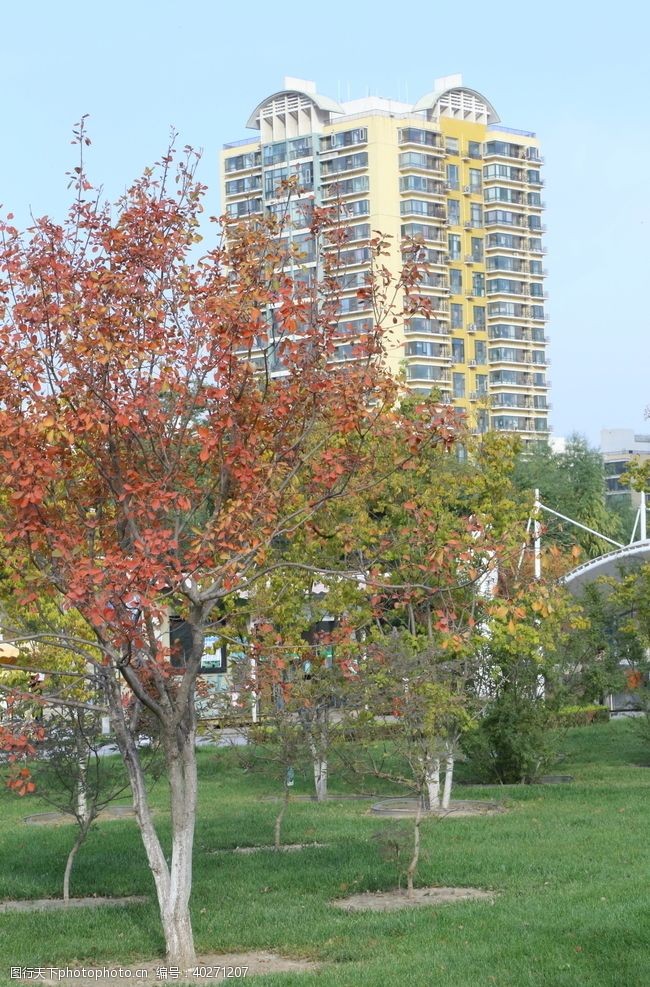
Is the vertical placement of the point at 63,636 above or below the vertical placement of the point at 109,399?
below

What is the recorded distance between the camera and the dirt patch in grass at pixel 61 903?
1350 cm

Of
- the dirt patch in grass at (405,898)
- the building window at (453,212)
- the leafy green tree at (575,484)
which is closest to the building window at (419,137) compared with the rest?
the building window at (453,212)

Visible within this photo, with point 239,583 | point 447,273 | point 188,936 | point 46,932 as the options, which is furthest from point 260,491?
point 447,273

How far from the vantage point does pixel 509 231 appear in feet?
351

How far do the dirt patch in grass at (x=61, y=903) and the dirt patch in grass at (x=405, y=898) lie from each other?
196cm

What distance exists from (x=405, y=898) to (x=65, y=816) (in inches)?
384

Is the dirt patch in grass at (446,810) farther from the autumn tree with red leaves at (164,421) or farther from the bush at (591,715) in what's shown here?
the bush at (591,715)

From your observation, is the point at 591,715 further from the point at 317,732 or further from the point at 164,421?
the point at 164,421

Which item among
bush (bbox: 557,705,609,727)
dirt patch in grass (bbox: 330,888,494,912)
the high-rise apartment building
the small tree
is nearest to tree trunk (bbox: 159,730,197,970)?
dirt patch in grass (bbox: 330,888,494,912)

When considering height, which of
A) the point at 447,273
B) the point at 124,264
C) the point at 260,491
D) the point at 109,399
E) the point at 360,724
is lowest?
the point at 360,724

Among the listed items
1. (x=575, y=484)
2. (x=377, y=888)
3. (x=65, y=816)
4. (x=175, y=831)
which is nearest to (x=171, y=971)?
(x=175, y=831)

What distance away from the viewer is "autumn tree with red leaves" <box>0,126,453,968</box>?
10.6m

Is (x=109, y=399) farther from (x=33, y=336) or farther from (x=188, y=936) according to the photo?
(x=188, y=936)

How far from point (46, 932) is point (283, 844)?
5489mm
